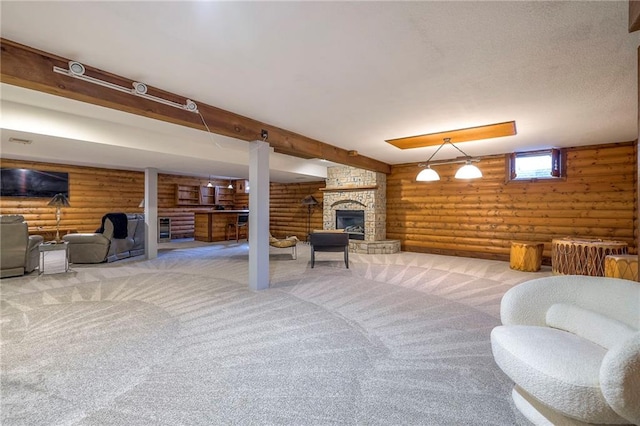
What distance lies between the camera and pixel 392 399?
1.86 metres

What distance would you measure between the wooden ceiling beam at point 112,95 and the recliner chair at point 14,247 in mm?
3795

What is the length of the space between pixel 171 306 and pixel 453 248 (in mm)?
6538

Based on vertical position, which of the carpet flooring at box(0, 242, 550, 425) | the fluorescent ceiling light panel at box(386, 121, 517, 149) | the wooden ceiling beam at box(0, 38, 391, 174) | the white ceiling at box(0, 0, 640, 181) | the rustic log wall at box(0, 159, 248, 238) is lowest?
the carpet flooring at box(0, 242, 550, 425)

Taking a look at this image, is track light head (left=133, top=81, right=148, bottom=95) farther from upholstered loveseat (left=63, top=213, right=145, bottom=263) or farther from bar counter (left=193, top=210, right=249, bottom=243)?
bar counter (left=193, top=210, right=249, bottom=243)

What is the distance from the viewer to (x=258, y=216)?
4.34 metres

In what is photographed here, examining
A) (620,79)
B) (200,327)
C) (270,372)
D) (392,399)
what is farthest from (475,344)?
(620,79)

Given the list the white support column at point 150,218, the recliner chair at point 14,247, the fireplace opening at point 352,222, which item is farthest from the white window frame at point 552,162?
the recliner chair at point 14,247

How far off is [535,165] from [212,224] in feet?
30.6

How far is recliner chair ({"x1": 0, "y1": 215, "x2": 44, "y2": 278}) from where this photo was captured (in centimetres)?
487

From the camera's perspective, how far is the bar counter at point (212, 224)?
10281 mm

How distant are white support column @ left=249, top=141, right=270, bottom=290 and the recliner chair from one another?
406 cm

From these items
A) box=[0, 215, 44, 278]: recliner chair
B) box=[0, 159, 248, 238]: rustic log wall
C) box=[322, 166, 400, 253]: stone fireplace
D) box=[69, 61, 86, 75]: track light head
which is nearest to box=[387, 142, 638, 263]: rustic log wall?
box=[322, 166, 400, 253]: stone fireplace

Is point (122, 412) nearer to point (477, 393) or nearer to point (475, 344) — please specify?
point (477, 393)

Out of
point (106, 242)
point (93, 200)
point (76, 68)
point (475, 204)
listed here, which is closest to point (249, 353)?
point (76, 68)
